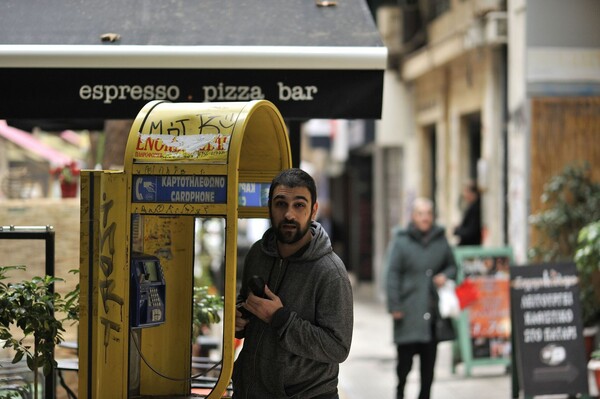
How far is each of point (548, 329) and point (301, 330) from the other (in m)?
5.80

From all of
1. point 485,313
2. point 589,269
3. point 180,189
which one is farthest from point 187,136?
point 485,313

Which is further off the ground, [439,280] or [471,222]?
[471,222]

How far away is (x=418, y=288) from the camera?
10734 millimetres

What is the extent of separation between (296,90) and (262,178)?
60 centimetres

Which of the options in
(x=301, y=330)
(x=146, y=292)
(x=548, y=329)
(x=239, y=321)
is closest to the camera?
(x=301, y=330)

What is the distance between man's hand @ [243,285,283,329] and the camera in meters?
5.03

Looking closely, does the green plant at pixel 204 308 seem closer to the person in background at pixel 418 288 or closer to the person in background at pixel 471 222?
the person in background at pixel 418 288

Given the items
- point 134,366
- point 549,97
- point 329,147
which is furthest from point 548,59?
point 329,147

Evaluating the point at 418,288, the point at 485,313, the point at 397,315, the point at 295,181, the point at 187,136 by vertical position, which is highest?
the point at 187,136

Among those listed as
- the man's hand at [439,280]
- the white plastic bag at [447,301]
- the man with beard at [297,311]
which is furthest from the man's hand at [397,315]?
the man with beard at [297,311]

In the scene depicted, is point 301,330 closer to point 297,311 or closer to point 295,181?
point 297,311

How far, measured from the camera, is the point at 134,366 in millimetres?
5773

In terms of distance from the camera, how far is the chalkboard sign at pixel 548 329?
1016 cm

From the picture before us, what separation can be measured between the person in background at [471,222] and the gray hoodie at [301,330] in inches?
402
